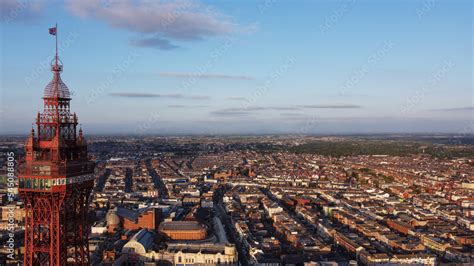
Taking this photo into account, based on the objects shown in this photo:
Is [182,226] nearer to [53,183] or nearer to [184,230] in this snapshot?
[184,230]

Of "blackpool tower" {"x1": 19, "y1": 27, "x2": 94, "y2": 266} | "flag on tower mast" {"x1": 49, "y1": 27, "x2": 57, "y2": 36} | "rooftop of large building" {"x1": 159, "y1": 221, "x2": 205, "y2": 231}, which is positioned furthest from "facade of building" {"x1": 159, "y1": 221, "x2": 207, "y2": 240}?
"flag on tower mast" {"x1": 49, "y1": 27, "x2": 57, "y2": 36}

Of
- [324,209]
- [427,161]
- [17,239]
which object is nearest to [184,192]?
[324,209]

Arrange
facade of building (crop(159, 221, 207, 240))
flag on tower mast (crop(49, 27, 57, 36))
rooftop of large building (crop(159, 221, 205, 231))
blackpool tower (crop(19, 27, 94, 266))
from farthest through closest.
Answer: rooftop of large building (crop(159, 221, 205, 231)) < facade of building (crop(159, 221, 207, 240)) < flag on tower mast (crop(49, 27, 57, 36)) < blackpool tower (crop(19, 27, 94, 266))

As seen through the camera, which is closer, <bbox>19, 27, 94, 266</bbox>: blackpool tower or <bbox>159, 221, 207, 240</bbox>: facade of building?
<bbox>19, 27, 94, 266</bbox>: blackpool tower

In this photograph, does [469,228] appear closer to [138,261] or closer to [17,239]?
[138,261]

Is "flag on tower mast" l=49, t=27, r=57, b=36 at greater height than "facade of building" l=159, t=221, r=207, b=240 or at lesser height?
greater

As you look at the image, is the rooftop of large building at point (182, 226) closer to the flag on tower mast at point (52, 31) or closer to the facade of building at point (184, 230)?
the facade of building at point (184, 230)

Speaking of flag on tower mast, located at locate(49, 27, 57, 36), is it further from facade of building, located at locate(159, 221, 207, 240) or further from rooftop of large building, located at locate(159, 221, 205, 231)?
rooftop of large building, located at locate(159, 221, 205, 231)

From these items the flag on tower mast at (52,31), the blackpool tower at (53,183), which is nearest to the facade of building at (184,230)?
the blackpool tower at (53,183)

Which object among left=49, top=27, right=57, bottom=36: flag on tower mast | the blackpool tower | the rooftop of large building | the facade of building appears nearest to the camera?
the blackpool tower
